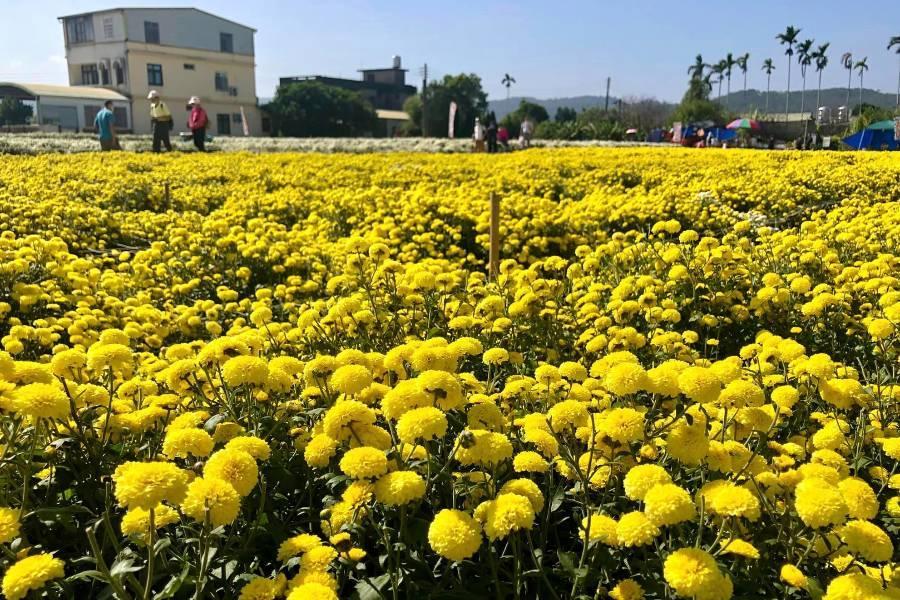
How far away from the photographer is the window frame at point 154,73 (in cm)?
6106

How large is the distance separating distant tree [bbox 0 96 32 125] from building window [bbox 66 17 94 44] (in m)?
7.67

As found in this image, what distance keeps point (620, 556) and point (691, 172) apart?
1133 cm

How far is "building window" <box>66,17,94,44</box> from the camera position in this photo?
2520 inches

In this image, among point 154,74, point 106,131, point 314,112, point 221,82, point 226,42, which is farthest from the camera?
point 226,42

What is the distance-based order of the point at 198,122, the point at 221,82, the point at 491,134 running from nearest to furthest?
the point at 198,122, the point at 491,134, the point at 221,82

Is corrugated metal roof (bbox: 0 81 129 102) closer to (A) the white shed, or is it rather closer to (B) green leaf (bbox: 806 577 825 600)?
(A) the white shed

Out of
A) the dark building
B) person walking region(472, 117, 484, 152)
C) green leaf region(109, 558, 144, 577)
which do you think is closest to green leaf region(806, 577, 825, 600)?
green leaf region(109, 558, 144, 577)

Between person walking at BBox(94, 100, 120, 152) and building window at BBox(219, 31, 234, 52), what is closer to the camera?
person walking at BBox(94, 100, 120, 152)

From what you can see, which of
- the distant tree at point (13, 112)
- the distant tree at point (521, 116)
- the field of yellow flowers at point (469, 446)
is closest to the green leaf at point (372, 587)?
the field of yellow flowers at point (469, 446)

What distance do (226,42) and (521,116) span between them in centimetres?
2841

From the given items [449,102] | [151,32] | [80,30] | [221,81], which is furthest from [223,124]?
[449,102]

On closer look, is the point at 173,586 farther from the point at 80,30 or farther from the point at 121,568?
the point at 80,30

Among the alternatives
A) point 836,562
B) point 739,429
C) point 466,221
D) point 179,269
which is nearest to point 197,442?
point 739,429

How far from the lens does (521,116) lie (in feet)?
209
